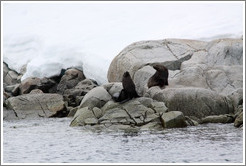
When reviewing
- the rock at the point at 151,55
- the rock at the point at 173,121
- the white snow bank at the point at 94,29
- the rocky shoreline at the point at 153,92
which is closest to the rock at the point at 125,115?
the rocky shoreline at the point at 153,92

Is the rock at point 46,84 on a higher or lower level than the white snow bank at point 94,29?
lower

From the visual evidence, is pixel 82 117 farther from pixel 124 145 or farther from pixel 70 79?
pixel 70 79

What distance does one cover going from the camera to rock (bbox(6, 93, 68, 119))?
1839cm

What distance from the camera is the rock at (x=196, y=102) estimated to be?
52.3ft

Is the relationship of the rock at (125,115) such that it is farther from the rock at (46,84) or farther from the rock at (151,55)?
the rock at (46,84)

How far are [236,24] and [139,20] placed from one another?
737cm

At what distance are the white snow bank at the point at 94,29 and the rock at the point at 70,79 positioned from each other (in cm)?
39

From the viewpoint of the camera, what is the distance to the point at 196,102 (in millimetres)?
15953

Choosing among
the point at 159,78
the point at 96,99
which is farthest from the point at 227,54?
the point at 96,99

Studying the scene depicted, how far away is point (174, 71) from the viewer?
765 inches

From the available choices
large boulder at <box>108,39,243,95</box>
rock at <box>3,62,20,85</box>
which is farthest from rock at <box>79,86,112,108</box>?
rock at <box>3,62,20,85</box>

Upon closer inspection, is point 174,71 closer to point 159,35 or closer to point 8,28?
point 159,35

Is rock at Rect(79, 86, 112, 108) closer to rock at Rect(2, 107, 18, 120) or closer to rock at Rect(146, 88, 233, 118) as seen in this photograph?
rock at Rect(146, 88, 233, 118)

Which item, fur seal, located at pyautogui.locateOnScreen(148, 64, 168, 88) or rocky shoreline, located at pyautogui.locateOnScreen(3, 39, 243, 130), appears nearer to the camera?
rocky shoreline, located at pyautogui.locateOnScreen(3, 39, 243, 130)
